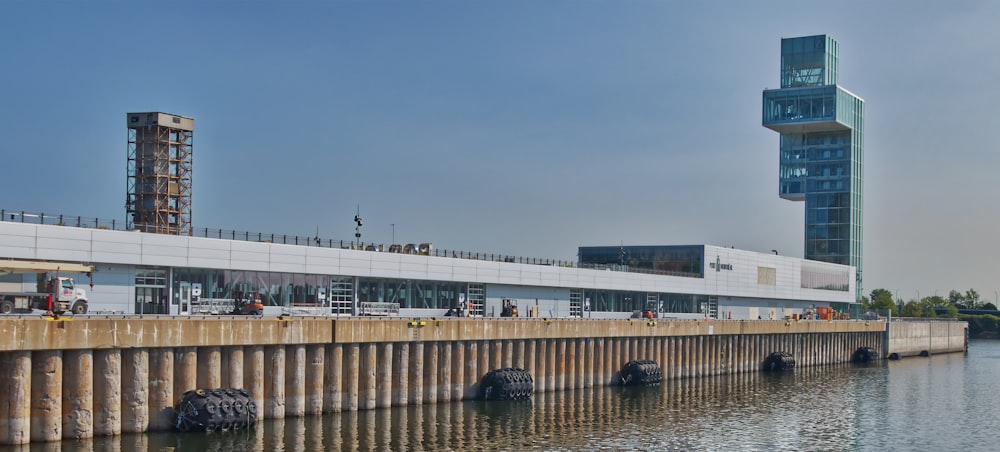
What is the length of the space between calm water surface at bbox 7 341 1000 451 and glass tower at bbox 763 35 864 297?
274 ft

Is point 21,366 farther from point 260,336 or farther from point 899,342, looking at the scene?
point 899,342

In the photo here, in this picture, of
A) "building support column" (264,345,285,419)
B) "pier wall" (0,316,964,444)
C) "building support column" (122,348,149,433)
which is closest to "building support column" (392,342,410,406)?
"pier wall" (0,316,964,444)

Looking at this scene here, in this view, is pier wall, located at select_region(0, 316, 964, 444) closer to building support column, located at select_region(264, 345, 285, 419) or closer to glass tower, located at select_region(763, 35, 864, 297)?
building support column, located at select_region(264, 345, 285, 419)

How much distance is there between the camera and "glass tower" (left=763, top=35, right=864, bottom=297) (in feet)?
553

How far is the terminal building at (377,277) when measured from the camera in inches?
2594

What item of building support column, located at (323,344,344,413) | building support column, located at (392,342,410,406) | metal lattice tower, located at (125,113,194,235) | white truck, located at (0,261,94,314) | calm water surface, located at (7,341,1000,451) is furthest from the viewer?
metal lattice tower, located at (125,113,194,235)

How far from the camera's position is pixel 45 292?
60.3m

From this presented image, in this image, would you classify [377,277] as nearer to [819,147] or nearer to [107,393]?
[107,393]

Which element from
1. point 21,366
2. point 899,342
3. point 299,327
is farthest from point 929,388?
point 21,366

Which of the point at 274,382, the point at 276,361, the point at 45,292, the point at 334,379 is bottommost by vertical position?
the point at 334,379

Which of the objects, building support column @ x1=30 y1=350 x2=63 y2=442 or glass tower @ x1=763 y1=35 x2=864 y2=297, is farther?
glass tower @ x1=763 y1=35 x2=864 y2=297

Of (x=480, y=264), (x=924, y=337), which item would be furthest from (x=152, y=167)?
(x=924, y=337)

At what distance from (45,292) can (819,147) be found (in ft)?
449

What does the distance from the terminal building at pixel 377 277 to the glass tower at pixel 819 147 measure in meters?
35.5
